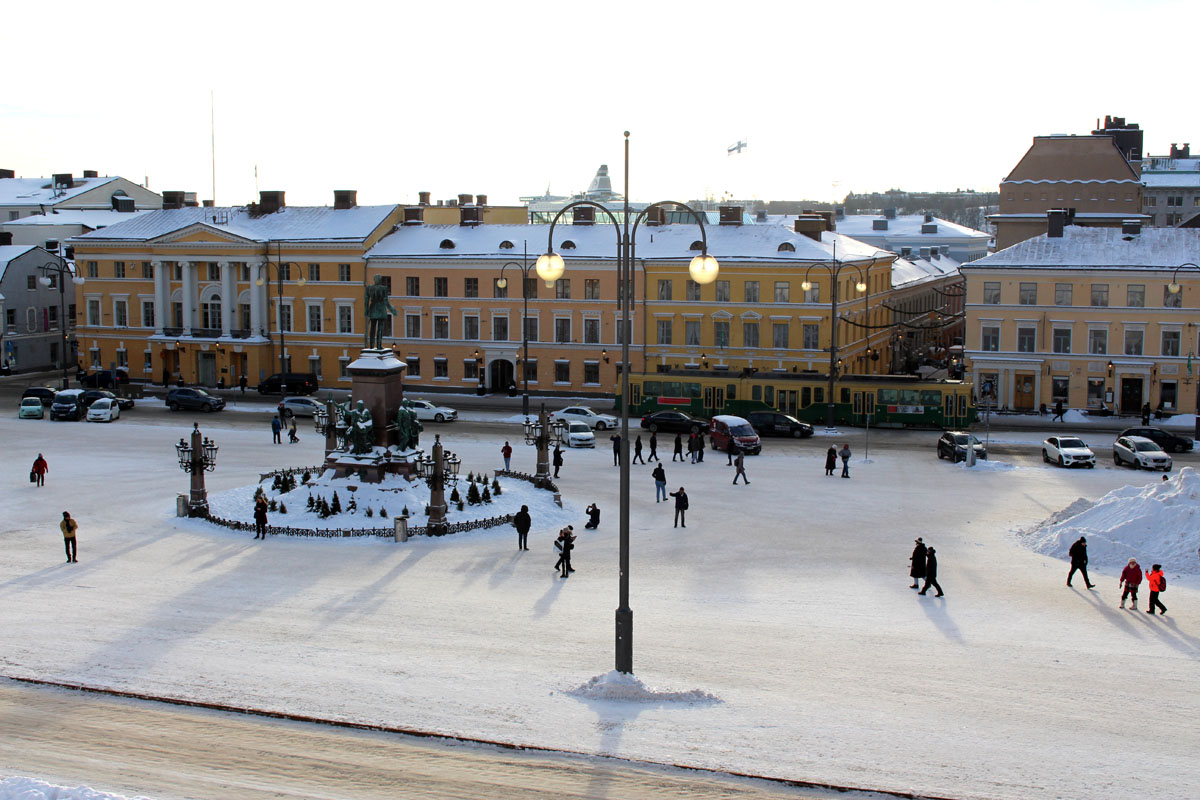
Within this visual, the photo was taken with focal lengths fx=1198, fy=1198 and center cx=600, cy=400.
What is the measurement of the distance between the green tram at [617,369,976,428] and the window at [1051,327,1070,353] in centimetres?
762

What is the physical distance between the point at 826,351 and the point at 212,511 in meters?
38.0

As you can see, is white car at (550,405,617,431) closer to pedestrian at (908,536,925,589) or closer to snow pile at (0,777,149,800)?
pedestrian at (908,536,925,589)

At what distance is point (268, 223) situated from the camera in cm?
7588

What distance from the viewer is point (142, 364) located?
76750mm

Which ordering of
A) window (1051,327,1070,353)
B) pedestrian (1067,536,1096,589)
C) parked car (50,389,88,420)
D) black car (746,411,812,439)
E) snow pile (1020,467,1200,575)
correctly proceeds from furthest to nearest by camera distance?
window (1051,327,1070,353) < parked car (50,389,88,420) < black car (746,411,812,439) < snow pile (1020,467,1200,575) < pedestrian (1067,536,1096,589)

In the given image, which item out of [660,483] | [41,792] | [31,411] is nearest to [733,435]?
[660,483]

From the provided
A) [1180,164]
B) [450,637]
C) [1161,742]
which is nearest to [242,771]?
[450,637]

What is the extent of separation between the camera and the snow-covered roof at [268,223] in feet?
240

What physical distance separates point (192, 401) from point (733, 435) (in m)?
30.2

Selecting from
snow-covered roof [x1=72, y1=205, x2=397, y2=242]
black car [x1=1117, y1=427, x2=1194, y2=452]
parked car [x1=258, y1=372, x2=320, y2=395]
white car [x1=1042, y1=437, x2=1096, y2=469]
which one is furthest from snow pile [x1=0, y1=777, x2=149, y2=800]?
snow-covered roof [x1=72, y1=205, x2=397, y2=242]

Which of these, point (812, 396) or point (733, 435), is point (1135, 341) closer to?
point (812, 396)

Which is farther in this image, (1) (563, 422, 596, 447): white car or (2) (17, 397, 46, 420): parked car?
(2) (17, 397, 46, 420): parked car

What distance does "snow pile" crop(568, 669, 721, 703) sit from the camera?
61.7 feet

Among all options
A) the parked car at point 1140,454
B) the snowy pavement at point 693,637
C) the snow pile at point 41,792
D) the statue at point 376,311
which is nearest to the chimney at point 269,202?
the snowy pavement at point 693,637
